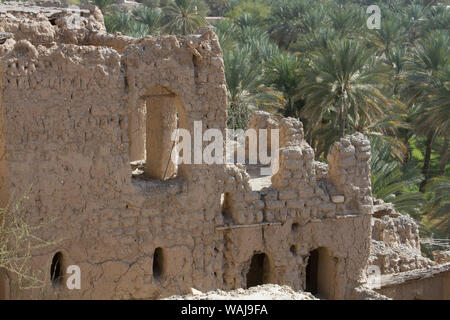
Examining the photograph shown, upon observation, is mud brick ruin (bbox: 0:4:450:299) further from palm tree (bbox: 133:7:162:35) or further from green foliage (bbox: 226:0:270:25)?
green foliage (bbox: 226:0:270:25)

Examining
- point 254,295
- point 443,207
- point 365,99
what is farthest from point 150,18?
point 254,295

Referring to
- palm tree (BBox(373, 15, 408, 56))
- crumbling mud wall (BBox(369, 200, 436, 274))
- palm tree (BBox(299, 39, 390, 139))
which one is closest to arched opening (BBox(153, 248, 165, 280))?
crumbling mud wall (BBox(369, 200, 436, 274))

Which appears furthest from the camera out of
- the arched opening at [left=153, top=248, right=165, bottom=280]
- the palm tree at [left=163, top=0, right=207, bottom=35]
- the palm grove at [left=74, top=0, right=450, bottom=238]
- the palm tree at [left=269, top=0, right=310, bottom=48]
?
the palm tree at [left=269, top=0, right=310, bottom=48]

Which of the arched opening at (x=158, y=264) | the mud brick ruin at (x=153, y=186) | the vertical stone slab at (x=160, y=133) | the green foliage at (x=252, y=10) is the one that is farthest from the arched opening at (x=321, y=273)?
the green foliage at (x=252, y=10)

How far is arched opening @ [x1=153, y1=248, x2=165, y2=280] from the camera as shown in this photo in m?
12.8

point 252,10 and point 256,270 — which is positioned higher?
point 252,10

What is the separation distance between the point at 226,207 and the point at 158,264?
1.58 metres

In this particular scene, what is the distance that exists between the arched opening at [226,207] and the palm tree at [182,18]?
2494 cm

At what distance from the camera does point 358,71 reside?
23234mm

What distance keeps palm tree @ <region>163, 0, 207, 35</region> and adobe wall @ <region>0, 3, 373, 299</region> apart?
23371mm

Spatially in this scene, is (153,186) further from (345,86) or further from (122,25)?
(122,25)

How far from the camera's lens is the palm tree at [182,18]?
37.5m

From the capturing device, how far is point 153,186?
12531 millimetres

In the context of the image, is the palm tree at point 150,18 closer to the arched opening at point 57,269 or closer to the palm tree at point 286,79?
the palm tree at point 286,79
